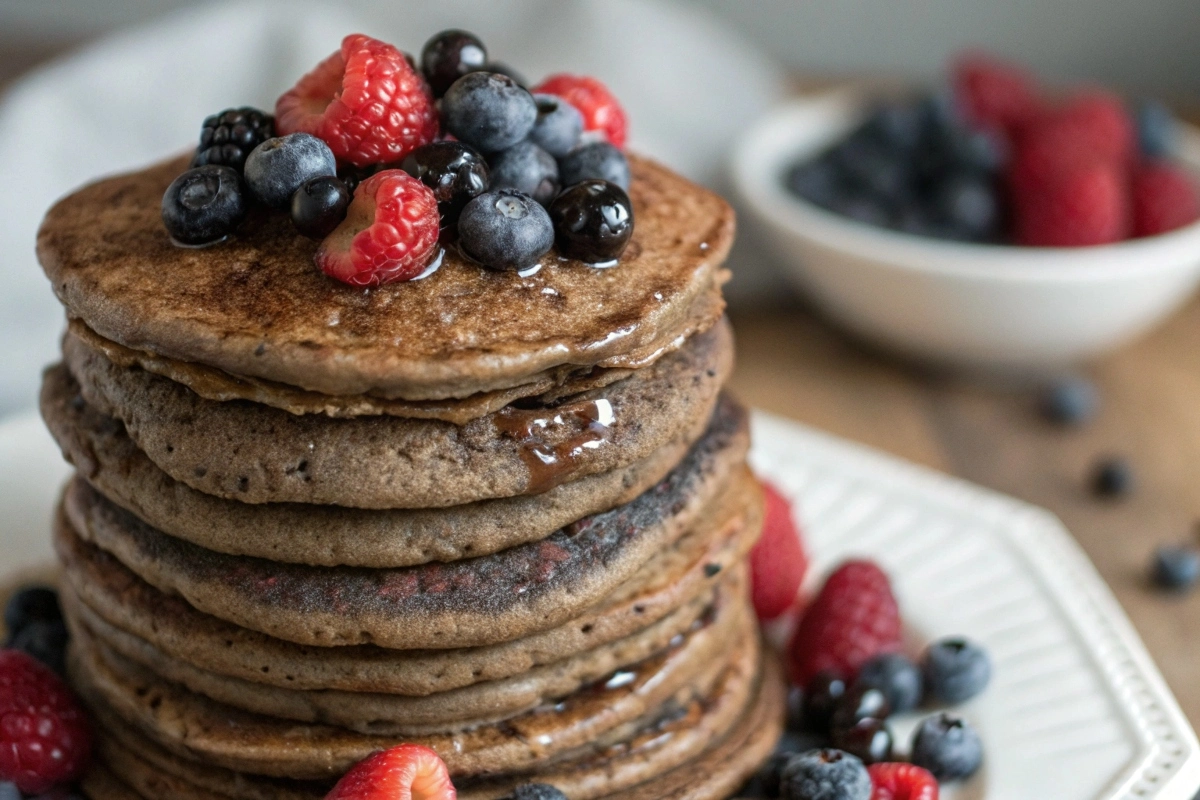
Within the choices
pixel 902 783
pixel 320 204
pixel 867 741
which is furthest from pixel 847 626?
pixel 320 204

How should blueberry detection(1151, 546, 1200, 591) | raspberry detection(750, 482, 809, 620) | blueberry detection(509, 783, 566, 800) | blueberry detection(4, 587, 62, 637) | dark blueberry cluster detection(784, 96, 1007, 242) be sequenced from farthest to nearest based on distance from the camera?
1. dark blueberry cluster detection(784, 96, 1007, 242)
2. blueberry detection(1151, 546, 1200, 591)
3. raspberry detection(750, 482, 809, 620)
4. blueberry detection(4, 587, 62, 637)
5. blueberry detection(509, 783, 566, 800)

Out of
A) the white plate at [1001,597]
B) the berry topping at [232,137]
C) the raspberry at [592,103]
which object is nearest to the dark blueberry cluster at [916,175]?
the white plate at [1001,597]

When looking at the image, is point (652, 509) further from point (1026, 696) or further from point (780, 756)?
point (1026, 696)

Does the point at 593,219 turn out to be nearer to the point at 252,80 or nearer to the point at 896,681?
the point at 896,681

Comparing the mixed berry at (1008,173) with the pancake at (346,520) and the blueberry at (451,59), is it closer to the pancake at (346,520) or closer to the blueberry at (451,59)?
the blueberry at (451,59)

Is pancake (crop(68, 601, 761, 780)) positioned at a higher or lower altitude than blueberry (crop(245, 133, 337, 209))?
lower

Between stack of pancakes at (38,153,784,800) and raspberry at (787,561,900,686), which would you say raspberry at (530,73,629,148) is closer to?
stack of pancakes at (38,153,784,800)

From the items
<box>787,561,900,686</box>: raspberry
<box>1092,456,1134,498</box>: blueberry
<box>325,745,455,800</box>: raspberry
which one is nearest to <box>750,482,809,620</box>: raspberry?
<box>787,561,900,686</box>: raspberry

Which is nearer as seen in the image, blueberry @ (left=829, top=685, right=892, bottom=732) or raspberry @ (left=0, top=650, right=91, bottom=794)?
raspberry @ (left=0, top=650, right=91, bottom=794)
